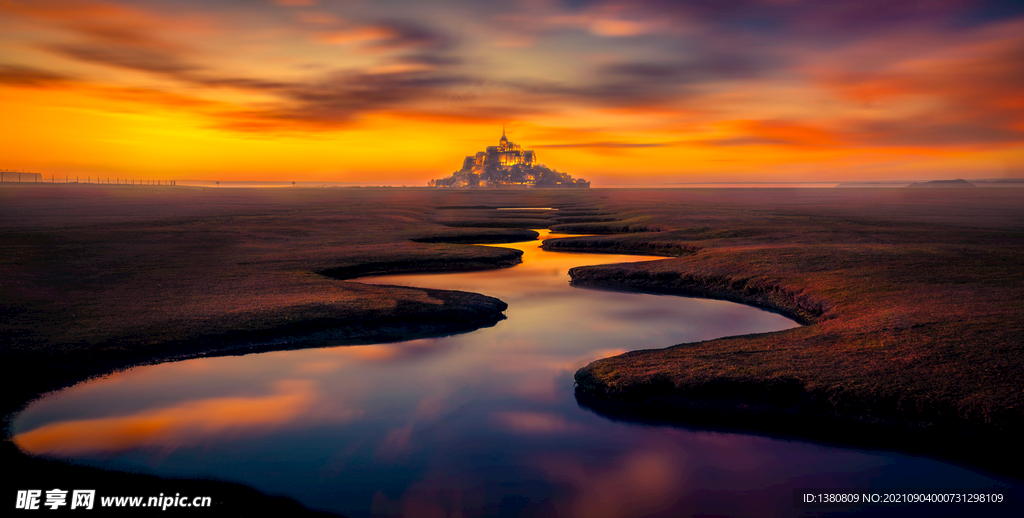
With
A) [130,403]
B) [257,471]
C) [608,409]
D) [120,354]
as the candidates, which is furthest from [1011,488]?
[120,354]

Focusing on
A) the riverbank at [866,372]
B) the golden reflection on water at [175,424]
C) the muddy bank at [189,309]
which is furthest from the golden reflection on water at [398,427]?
the riverbank at [866,372]

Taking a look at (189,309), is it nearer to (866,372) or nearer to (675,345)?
(675,345)

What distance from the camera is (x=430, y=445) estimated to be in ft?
41.9

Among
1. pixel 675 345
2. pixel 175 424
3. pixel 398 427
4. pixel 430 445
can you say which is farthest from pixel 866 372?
pixel 175 424

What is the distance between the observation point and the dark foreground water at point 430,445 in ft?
35.2

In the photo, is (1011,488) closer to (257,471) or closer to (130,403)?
(257,471)

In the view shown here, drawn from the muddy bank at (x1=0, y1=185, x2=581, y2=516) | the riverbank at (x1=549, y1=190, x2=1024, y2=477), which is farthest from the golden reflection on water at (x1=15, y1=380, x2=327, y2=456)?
the riverbank at (x1=549, y1=190, x2=1024, y2=477)

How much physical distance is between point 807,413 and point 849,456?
1.28m

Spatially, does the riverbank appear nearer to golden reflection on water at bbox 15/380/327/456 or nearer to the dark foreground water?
the dark foreground water

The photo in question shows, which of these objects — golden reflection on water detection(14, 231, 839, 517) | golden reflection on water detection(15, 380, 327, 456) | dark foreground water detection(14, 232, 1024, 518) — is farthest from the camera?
golden reflection on water detection(15, 380, 327, 456)

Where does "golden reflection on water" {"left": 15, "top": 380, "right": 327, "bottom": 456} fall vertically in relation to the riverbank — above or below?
below

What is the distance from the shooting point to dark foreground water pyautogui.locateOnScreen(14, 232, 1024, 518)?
35.2 ft

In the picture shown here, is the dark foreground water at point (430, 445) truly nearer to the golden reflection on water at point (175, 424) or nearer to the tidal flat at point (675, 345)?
the golden reflection on water at point (175, 424)

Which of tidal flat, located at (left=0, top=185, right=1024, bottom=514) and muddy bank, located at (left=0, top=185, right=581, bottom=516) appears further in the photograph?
muddy bank, located at (left=0, top=185, right=581, bottom=516)
